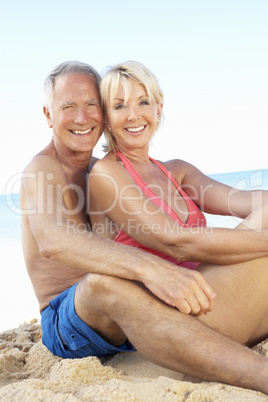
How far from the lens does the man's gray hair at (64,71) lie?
8.20 ft

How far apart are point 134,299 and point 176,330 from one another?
0.20 metres

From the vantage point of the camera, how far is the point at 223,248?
1819 mm

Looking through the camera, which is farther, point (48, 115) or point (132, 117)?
point (48, 115)

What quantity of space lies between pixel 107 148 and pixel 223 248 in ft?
3.30

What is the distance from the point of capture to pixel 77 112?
8.09 feet

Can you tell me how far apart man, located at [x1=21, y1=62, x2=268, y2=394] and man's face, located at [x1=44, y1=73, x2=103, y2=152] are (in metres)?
0.24

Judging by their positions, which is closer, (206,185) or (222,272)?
(222,272)

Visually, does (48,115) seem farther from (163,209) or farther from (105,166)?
(163,209)

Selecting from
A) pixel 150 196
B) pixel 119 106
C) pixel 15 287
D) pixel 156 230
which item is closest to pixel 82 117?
pixel 119 106

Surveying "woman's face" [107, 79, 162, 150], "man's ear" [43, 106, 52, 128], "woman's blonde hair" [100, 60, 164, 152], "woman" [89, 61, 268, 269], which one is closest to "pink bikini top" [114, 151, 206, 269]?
"woman" [89, 61, 268, 269]

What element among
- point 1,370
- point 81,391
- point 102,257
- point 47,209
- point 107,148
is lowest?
point 1,370

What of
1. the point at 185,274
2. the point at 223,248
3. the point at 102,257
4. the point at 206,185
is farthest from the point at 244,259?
the point at 206,185

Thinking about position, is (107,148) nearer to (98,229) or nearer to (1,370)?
(98,229)

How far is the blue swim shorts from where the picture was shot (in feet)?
6.26
